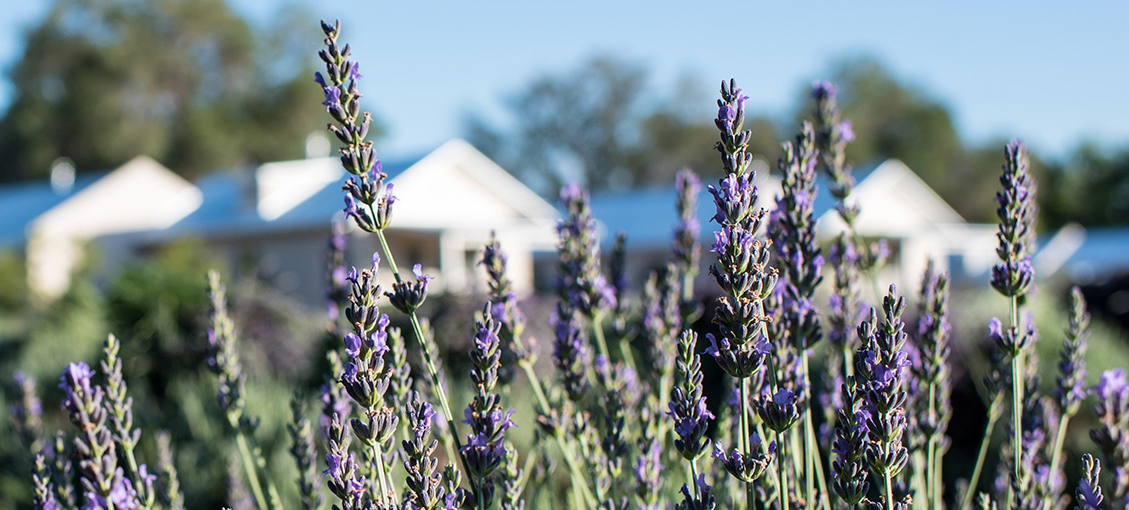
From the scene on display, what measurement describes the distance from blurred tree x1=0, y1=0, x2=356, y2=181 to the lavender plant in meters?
44.1

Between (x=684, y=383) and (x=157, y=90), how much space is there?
158 feet

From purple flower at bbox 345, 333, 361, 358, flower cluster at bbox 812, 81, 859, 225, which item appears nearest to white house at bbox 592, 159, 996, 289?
flower cluster at bbox 812, 81, 859, 225

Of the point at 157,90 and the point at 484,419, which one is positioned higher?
the point at 157,90

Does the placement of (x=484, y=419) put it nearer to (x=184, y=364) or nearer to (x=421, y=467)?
(x=421, y=467)

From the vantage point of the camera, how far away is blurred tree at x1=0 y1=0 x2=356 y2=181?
4344cm

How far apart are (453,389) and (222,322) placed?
3624 mm

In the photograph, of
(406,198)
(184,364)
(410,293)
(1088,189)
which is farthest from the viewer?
(1088,189)

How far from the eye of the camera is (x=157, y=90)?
4503 centimetres

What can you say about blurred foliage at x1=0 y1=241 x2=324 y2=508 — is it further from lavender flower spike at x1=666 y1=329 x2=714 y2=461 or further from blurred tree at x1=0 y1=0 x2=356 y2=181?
blurred tree at x1=0 y1=0 x2=356 y2=181

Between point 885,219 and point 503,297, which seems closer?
point 503,297

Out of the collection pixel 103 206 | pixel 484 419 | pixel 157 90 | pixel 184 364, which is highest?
pixel 157 90

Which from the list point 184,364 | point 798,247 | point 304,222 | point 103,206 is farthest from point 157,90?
point 798,247

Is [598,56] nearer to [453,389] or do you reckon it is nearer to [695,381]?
[453,389]

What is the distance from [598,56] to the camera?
56.8m
